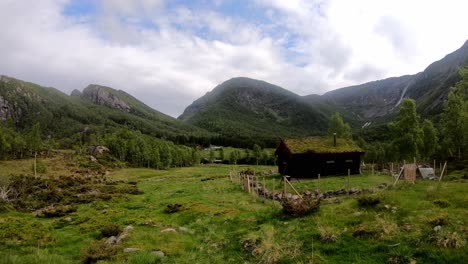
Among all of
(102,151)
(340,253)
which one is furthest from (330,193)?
(102,151)

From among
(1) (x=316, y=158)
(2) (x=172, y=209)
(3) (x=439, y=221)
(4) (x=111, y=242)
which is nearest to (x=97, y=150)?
(1) (x=316, y=158)

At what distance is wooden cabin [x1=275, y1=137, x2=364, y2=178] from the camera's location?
52438 mm

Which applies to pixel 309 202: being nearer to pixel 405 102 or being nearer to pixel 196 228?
pixel 196 228

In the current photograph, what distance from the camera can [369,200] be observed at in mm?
18781

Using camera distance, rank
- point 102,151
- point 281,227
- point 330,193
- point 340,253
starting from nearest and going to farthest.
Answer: point 340,253
point 281,227
point 330,193
point 102,151

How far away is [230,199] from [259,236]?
13.9 m

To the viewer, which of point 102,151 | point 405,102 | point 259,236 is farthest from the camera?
point 102,151

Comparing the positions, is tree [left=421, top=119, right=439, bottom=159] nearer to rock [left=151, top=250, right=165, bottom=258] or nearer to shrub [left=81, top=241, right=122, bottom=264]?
rock [left=151, top=250, right=165, bottom=258]

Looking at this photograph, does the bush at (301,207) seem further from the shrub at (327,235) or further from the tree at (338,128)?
the tree at (338,128)

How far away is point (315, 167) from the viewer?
52688 mm

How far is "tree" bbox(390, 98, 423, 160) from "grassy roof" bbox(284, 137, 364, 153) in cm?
1106

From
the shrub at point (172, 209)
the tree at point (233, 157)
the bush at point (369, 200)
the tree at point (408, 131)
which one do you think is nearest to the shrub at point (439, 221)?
the bush at point (369, 200)

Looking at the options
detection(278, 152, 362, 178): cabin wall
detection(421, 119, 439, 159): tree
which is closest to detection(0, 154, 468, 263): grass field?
detection(278, 152, 362, 178): cabin wall

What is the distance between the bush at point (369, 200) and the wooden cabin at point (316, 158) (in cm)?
3254
